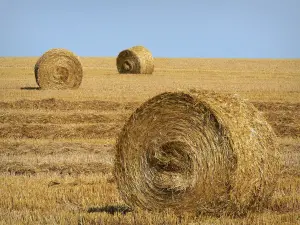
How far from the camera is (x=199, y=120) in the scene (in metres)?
6.09

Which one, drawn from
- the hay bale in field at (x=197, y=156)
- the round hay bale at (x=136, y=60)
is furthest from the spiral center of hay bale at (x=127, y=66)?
the hay bale in field at (x=197, y=156)

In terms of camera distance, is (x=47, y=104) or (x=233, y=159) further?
(x=47, y=104)

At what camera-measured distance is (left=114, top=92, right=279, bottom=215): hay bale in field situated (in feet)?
19.2

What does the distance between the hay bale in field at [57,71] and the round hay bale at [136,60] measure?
27.3ft

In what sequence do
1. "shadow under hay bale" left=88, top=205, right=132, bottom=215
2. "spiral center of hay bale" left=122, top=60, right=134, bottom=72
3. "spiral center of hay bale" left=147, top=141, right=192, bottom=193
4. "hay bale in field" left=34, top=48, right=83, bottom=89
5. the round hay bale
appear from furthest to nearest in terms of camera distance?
1. "spiral center of hay bale" left=122, top=60, right=134, bottom=72
2. the round hay bale
3. "hay bale in field" left=34, top=48, right=83, bottom=89
4. "shadow under hay bale" left=88, top=205, right=132, bottom=215
5. "spiral center of hay bale" left=147, top=141, right=192, bottom=193

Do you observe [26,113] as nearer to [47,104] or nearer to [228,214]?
[47,104]

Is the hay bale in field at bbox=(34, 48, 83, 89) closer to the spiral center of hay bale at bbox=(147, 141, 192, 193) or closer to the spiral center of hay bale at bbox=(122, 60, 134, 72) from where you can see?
the spiral center of hay bale at bbox=(122, 60, 134, 72)

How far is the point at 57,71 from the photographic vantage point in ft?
67.6

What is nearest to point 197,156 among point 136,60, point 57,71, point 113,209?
point 113,209

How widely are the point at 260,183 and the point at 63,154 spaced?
14.8ft

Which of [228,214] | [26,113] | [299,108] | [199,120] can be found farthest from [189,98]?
[299,108]

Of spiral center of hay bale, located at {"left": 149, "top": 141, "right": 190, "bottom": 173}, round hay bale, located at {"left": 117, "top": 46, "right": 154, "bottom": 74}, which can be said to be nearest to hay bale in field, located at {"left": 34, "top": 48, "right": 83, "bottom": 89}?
round hay bale, located at {"left": 117, "top": 46, "right": 154, "bottom": 74}

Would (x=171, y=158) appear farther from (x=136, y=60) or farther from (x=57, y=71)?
(x=136, y=60)

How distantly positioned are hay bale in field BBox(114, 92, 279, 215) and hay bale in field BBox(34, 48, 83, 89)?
14450mm
